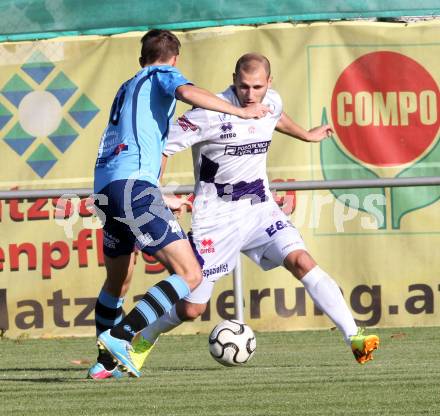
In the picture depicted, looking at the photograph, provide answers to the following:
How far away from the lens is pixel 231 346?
7574mm

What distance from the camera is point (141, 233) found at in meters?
6.59

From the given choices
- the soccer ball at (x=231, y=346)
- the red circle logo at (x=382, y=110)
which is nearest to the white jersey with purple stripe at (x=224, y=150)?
the soccer ball at (x=231, y=346)

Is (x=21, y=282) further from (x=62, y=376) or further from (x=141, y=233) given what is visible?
(x=141, y=233)

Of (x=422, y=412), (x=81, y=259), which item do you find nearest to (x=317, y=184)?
(x=81, y=259)

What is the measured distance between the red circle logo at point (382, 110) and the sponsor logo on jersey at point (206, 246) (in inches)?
118

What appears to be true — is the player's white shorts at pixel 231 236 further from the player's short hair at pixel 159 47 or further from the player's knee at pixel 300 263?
the player's short hair at pixel 159 47

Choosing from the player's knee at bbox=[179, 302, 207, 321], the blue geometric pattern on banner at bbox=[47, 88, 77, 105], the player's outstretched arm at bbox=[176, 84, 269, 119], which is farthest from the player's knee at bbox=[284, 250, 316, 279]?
the blue geometric pattern on banner at bbox=[47, 88, 77, 105]

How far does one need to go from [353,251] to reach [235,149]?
290 cm

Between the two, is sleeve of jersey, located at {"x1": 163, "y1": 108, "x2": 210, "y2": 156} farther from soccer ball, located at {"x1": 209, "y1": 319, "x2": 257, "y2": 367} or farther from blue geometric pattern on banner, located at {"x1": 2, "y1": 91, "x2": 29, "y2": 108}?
blue geometric pattern on banner, located at {"x1": 2, "y1": 91, "x2": 29, "y2": 108}

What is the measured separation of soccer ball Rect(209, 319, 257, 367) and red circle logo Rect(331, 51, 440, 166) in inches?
126

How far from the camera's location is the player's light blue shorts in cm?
652

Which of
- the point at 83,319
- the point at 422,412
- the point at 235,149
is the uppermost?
the point at 235,149

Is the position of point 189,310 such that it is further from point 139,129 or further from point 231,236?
point 139,129

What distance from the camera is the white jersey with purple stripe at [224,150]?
25.4 ft
